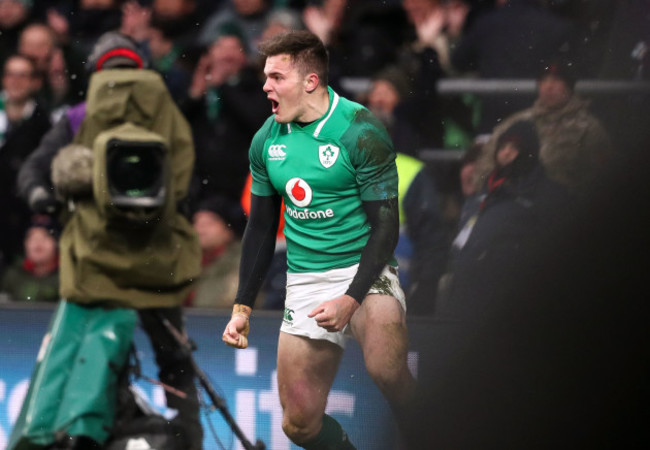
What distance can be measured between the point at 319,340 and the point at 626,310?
35.9 inches

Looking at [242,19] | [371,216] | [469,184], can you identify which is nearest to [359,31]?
[242,19]

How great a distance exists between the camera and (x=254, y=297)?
2.94 m

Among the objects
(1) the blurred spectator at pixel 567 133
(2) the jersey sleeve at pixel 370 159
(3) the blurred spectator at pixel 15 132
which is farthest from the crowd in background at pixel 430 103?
(2) the jersey sleeve at pixel 370 159

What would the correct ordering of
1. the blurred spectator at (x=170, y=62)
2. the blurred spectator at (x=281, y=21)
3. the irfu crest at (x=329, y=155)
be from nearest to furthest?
1. the irfu crest at (x=329, y=155)
2. the blurred spectator at (x=281, y=21)
3. the blurred spectator at (x=170, y=62)

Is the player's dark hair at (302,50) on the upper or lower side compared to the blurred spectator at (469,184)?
upper

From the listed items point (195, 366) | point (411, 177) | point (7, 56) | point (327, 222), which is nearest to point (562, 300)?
point (411, 177)

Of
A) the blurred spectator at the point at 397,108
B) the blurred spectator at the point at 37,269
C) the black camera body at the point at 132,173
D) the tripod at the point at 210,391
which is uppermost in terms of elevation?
the blurred spectator at the point at 397,108

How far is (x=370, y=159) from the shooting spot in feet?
9.09

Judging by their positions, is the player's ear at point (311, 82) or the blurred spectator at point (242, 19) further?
the blurred spectator at point (242, 19)

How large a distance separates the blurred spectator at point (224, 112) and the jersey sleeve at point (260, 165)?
0.21 metres

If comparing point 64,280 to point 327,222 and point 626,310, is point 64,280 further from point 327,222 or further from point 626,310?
point 626,310

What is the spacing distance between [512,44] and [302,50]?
0.75 metres

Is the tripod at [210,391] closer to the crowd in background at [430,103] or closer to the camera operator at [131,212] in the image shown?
the camera operator at [131,212]

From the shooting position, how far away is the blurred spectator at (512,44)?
3164mm
